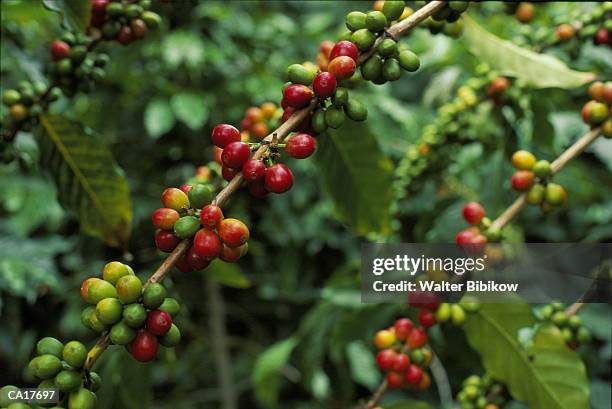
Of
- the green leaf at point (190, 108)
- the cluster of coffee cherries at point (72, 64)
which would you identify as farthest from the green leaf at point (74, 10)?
the green leaf at point (190, 108)

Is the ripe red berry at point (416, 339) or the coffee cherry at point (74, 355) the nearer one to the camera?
the coffee cherry at point (74, 355)

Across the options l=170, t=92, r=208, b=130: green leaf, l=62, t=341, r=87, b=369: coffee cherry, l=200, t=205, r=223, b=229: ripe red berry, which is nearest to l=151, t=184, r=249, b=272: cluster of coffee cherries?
l=200, t=205, r=223, b=229: ripe red berry

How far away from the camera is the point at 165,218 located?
53 cm

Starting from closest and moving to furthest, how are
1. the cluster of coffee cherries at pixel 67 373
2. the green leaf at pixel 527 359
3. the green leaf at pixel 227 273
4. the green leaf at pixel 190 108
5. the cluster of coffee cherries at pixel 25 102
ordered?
the cluster of coffee cherries at pixel 67 373, the green leaf at pixel 527 359, the cluster of coffee cherries at pixel 25 102, the green leaf at pixel 227 273, the green leaf at pixel 190 108

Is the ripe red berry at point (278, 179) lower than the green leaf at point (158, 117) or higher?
higher

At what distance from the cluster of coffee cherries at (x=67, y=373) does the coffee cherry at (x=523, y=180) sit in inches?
20.3

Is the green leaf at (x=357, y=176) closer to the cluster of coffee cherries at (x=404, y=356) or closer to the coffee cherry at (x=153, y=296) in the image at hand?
the cluster of coffee cherries at (x=404, y=356)

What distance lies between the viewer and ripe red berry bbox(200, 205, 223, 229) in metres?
0.50

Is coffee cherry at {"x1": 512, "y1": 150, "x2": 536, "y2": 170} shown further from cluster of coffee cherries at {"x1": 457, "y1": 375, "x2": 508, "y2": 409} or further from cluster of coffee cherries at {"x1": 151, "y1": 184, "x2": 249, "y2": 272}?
cluster of coffee cherries at {"x1": 151, "y1": 184, "x2": 249, "y2": 272}

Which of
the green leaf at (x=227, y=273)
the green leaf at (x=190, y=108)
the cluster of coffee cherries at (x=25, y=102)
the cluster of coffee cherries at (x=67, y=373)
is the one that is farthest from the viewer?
the green leaf at (x=190, y=108)

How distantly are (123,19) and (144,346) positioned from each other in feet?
1.59

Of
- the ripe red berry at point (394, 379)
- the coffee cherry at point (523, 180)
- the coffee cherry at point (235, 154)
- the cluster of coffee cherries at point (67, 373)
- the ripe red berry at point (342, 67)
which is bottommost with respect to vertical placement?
the ripe red berry at point (394, 379)

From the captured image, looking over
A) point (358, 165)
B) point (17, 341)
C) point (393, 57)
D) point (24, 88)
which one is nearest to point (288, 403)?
point (17, 341)

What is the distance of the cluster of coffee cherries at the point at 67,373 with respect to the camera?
0.48 meters
